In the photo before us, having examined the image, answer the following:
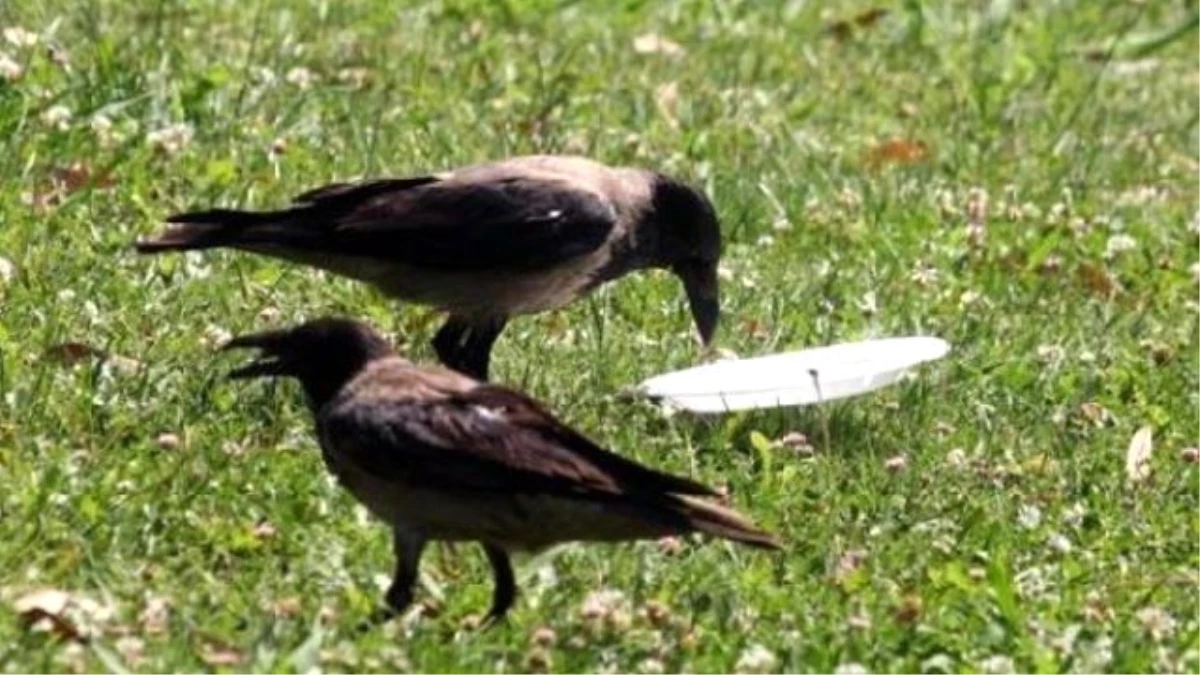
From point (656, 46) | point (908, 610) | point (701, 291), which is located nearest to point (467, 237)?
point (701, 291)

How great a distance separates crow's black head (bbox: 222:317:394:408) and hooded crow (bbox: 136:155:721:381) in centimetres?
112

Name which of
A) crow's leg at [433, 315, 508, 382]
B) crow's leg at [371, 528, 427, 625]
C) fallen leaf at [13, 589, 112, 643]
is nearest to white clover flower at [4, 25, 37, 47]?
crow's leg at [433, 315, 508, 382]

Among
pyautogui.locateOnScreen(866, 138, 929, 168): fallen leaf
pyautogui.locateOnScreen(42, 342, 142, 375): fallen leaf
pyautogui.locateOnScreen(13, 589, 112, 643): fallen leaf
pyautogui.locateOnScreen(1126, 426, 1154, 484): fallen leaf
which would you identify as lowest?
pyautogui.locateOnScreen(866, 138, 929, 168): fallen leaf

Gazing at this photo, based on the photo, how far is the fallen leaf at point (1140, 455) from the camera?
9.03m

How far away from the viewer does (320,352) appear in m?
7.69

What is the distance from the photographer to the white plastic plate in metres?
8.98

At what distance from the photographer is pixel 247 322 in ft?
30.7

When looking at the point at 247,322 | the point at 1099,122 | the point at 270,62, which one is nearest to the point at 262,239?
the point at 247,322

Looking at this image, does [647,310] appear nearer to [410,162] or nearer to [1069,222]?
[410,162]

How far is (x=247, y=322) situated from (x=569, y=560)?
1.87 m

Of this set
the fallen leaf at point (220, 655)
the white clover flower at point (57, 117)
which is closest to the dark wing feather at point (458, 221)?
the white clover flower at point (57, 117)

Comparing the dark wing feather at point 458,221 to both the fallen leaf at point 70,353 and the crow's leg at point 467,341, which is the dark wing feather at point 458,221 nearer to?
the crow's leg at point 467,341

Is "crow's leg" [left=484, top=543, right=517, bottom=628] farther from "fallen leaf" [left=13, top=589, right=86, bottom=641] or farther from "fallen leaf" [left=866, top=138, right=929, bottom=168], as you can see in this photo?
"fallen leaf" [left=866, top=138, right=929, bottom=168]

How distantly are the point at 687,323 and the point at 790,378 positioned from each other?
963 millimetres
